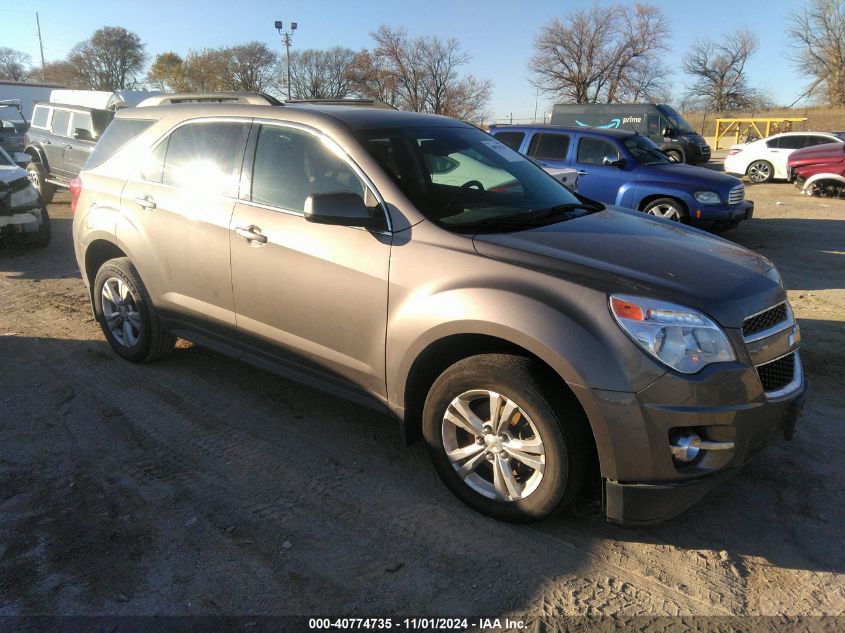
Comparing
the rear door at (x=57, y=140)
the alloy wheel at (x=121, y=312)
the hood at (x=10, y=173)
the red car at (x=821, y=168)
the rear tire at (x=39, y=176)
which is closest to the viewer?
the alloy wheel at (x=121, y=312)

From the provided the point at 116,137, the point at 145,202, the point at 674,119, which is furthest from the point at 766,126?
the point at 145,202

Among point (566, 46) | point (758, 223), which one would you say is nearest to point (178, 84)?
point (566, 46)

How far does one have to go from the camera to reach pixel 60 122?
13.8 metres

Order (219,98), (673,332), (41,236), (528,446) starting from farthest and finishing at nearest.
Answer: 1. (41,236)
2. (219,98)
3. (528,446)
4. (673,332)

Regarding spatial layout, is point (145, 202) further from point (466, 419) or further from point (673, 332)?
point (673, 332)

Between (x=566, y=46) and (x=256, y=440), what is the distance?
5763 cm

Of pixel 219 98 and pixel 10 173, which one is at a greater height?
pixel 219 98

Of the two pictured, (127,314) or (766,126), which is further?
(766,126)

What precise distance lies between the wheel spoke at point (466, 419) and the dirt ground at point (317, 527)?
0.45 metres

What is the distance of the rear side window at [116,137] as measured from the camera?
183 inches

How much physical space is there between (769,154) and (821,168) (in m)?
3.44

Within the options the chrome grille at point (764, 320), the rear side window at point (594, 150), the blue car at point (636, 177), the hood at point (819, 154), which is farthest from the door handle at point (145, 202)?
the hood at point (819, 154)

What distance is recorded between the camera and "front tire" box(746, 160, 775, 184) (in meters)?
19.3

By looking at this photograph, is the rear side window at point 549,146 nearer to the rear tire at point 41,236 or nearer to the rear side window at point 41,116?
the rear tire at point 41,236
